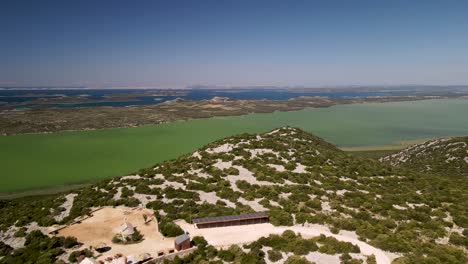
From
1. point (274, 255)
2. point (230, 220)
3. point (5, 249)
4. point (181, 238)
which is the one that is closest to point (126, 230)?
point (181, 238)

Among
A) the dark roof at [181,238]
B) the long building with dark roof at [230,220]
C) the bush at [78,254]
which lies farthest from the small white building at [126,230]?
the long building with dark roof at [230,220]

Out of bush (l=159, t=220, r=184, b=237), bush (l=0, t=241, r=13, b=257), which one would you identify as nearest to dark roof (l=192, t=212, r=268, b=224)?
bush (l=159, t=220, r=184, b=237)

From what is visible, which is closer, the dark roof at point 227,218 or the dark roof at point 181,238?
the dark roof at point 181,238

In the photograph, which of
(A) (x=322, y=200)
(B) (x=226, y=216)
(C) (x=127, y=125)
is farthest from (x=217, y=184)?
(C) (x=127, y=125)

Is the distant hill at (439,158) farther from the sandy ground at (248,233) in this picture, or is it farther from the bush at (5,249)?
the bush at (5,249)

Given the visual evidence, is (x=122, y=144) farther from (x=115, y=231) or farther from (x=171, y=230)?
(x=171, y=230)

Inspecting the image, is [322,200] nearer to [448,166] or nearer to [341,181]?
[341,181]
